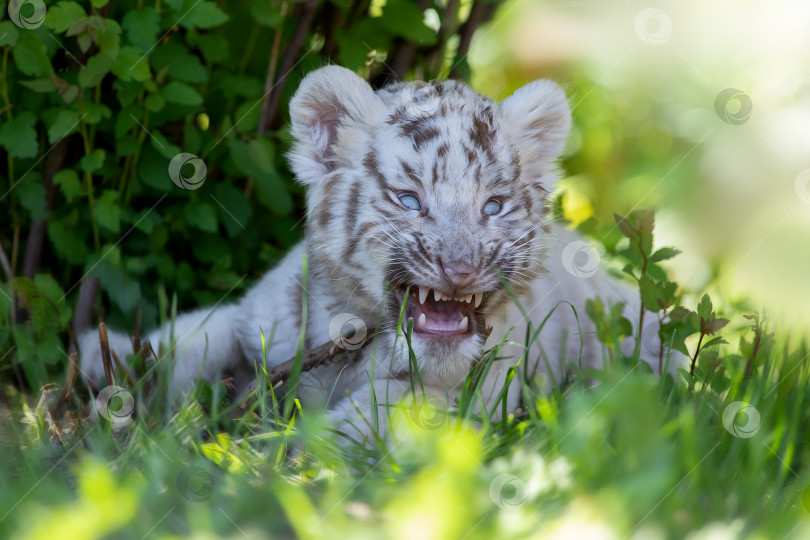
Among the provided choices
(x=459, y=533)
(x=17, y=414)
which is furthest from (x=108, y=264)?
(x=459, y=533)

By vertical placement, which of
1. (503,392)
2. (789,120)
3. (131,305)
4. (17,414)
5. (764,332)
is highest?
(789,120)

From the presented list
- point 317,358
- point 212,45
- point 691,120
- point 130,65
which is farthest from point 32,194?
point 691,120

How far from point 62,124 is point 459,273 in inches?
67.9

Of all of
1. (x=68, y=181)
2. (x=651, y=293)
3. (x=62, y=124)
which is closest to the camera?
(x=651, y=293)

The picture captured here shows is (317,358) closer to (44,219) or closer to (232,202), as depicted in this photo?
(232,202)

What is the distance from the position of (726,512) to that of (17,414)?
92.9 inches

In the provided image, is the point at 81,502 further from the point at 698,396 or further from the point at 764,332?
the point at 764,332

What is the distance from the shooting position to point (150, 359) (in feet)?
10.3

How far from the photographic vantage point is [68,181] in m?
3.43

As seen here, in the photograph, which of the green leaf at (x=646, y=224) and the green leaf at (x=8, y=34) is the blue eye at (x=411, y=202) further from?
the green leaf at (x=8, y=34)

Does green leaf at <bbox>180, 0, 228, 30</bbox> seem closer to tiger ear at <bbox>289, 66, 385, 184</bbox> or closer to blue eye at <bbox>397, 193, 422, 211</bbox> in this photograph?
tiger ear at <bbox>289, 66, 385, 184</bbox>

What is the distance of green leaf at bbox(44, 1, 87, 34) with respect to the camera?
3.04 m

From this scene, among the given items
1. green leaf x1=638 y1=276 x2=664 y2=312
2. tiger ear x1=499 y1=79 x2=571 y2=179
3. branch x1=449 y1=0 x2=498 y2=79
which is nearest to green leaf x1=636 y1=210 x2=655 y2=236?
green leaf x1=638 y1=276 x2=664 y2=312

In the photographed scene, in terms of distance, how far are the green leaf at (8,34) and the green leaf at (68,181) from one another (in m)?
0.55
